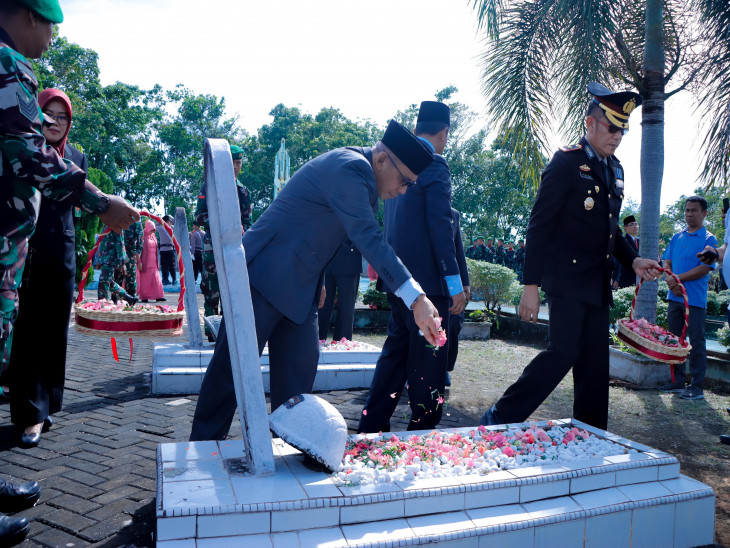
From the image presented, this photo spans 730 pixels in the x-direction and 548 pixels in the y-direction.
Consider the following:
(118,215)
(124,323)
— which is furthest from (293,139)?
(118,215)

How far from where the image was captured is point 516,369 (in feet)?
25.0

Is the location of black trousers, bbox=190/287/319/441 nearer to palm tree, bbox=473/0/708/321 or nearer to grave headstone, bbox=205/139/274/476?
grave headstone, bbox=205/139/274/476

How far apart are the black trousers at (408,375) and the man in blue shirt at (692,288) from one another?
140 inches

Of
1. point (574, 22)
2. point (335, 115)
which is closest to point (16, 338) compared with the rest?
point (574, 22)

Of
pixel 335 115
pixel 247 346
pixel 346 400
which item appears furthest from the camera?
pixel 335 115

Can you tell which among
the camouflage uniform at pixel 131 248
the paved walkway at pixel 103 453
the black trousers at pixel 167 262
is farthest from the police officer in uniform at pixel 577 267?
the black trousers at pixel 167 262

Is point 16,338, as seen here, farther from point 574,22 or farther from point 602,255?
point 574,22

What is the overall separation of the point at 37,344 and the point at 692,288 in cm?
646

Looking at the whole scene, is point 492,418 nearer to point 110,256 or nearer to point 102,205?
point 102,205

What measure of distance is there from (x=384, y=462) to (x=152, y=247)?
11739 millimetres

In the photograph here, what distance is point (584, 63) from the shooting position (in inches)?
319

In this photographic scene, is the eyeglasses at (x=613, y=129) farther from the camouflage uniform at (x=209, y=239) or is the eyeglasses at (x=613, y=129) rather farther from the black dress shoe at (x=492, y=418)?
the camouflage uniform at (x=209, y=239)

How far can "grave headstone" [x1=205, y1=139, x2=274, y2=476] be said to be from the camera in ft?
7.45

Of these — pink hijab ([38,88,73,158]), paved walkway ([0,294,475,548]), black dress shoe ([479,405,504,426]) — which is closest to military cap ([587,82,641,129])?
black dress shoe ([479,405,504,426])
